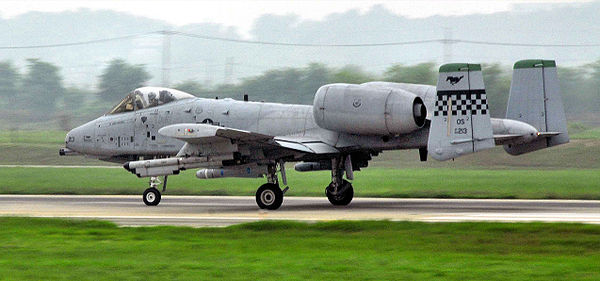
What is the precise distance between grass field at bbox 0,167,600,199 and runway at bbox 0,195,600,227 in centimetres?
230

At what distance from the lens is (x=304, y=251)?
1460 centimetres

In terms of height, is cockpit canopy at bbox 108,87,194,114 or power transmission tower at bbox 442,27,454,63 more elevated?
power transmission tower at bbox 442,27,454,63

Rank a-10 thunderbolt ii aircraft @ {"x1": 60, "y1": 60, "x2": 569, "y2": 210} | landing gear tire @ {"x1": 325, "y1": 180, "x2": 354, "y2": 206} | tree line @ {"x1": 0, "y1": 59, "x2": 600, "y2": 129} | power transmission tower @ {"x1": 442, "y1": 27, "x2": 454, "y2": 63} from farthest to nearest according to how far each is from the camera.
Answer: power transmission tower @ {"x1": 442, "y1": 27, "x2": 454, "y2": 63} < tree line @ {"x1": 0, "y1": 59, "x2": 600, "y2": 129} < landing gear tire @ {"x1": 325, "y1": 180, "x2": 354, "y2": 206} < a-10 thunderbolt ii aircraft @ {"x1": 60, "y1": 60, "x2": 569, "y2": 210}

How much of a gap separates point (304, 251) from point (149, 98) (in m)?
13.7

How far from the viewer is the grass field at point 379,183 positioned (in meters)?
30.4

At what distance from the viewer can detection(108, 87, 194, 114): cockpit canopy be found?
27.1 metres

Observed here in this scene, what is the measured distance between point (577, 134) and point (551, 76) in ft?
63.8

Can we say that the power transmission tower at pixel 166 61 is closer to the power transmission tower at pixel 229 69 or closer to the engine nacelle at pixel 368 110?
the power transmission tower at pixel 229 69

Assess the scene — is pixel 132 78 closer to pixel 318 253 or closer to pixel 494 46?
pixel 494 46

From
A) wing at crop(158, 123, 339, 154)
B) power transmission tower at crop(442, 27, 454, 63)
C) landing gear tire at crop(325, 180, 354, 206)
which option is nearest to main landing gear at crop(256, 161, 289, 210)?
wing at crop(158, 123, 339, 154)

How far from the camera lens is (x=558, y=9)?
225 feet

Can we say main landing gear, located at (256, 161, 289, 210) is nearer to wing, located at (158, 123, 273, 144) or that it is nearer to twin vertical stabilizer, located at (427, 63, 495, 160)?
wing, located at (158, 123, 273, 144)

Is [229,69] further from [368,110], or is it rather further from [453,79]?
[453,79]

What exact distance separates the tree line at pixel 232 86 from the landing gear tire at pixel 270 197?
18018 mm
